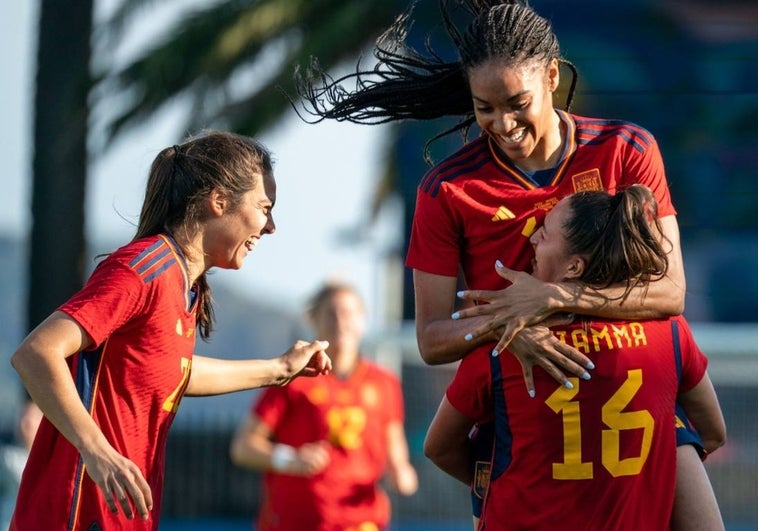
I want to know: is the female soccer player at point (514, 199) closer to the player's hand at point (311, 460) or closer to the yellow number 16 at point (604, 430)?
the yellow number 16 at point (604, 430)

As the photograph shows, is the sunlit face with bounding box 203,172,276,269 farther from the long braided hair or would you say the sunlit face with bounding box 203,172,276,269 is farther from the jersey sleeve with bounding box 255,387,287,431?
the jersey sleeve with bounding box 255,387,287,431

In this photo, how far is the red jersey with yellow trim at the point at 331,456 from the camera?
6.56 metres

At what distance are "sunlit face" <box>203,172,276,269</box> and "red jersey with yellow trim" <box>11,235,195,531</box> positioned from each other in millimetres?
172

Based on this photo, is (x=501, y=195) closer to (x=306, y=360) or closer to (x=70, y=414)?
(x=306, y=360)

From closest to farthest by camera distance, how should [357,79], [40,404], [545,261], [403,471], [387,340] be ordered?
[40,404] → [545,261] → [357,79] → [403,471] → [387,340]

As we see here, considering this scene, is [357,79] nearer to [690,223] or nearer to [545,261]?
[545,261]

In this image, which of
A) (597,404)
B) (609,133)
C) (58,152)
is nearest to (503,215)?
(609,133)

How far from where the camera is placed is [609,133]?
150 inches

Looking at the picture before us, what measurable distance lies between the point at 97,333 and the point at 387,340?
23.2ft

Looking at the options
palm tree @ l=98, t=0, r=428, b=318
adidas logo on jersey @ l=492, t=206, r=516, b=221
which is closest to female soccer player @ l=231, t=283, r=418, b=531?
adidas logo on jersey @ l=492, t=206, r=516, b=221

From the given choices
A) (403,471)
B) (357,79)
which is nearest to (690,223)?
(403,471)

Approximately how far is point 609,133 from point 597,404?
84 cm

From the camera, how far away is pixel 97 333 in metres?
3.37

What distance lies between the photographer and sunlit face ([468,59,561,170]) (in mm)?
3584
